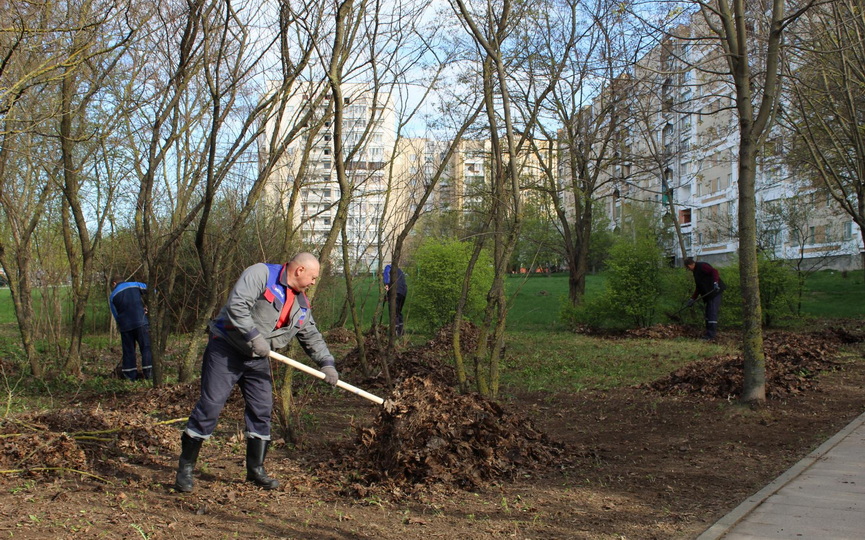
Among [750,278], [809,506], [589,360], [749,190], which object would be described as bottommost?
[809,506]

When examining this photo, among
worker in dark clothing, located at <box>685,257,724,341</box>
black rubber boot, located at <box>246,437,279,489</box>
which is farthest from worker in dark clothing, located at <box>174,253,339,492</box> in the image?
worker in dark clothing, located at <box>685,257,724,341</box>

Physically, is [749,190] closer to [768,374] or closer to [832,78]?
[768,374]

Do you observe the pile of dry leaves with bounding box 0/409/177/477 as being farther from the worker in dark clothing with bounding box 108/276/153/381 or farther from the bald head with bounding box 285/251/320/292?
the worker in dark clothing with bounding box 108/276/153/381

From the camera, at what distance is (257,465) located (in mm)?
4875

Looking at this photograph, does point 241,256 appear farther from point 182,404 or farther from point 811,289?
point 811,289

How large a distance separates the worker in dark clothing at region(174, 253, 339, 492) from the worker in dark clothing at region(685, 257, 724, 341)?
39.6 ft

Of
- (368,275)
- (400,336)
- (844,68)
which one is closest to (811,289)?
(844,68)

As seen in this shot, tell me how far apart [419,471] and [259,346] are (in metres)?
1.37

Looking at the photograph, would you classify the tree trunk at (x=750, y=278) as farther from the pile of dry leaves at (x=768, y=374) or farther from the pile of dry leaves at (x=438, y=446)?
the pile of dry leaves at (x=438, y=446)

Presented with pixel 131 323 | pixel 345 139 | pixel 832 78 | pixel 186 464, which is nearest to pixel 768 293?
pixel 832 78

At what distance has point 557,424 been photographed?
7039 millimetres

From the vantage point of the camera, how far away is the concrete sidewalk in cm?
375

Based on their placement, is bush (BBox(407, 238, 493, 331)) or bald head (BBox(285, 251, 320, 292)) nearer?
bald head (BBox(285, 251, 320, 292))

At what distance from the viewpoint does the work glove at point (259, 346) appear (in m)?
4.64
